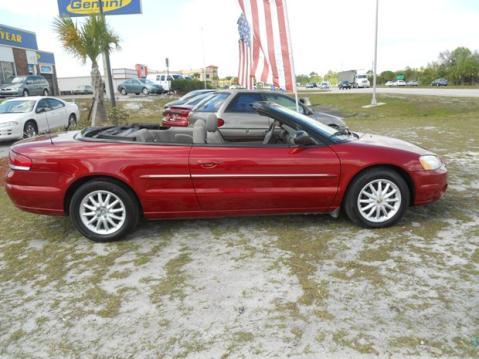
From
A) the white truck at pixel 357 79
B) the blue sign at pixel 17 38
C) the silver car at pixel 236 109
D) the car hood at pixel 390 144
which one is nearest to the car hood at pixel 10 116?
the silver car at pixel 236 109

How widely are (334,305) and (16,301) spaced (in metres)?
2.33

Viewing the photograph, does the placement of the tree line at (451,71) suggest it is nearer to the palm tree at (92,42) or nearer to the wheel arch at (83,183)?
the palm tree at (92,42)

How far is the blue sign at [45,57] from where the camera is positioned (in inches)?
1501

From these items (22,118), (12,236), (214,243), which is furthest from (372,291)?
(22,118)

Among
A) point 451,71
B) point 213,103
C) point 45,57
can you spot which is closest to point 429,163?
point 213,103

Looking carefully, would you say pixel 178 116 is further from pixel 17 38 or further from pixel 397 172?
pixel 17 38

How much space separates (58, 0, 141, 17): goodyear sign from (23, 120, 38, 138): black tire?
11.6 m

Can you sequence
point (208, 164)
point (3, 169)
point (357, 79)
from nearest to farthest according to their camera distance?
point (208, 164)
point (3, 169)
point (357, 79)

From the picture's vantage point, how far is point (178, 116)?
29.6ft

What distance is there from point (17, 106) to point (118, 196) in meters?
9.96

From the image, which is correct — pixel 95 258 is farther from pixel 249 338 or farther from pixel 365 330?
pixel 365 330

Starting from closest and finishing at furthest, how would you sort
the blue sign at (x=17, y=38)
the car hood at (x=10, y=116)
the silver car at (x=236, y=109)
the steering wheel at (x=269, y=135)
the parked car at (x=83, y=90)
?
1. the steering wheel at (x=269, y=135)
2. the silver car at (x=236, y=109)
3. the car hood at (x=10, y=116)
4. the blue sign at (x=17, y=38)
5. the parked car at (x=83, y=90)

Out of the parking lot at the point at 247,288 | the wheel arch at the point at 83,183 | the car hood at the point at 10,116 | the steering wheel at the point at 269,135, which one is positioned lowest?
the parking lot at the point at 247,288

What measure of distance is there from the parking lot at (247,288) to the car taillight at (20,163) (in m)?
0.79
